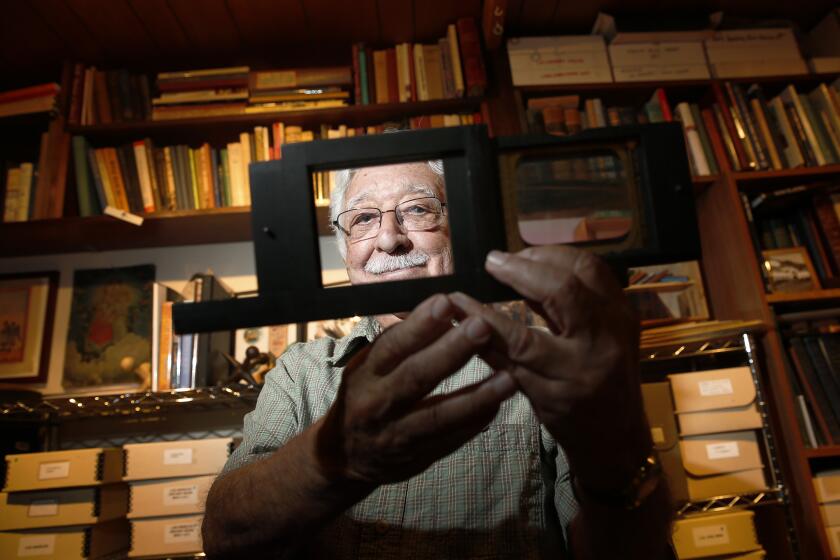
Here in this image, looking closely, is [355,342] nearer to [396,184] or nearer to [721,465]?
[396,184]

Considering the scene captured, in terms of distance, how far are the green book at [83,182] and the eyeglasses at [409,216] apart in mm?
1026

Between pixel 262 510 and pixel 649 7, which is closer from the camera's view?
pixel 262 510

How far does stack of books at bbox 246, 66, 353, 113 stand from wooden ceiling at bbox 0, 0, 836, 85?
208 millimetres

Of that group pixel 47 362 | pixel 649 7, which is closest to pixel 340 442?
pixel 47 362

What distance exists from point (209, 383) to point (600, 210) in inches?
50.1

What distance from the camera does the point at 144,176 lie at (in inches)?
64.0

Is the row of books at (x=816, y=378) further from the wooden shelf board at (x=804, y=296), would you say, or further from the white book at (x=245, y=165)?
the white book at (x=245, y=165)

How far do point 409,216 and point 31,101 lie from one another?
1.52m

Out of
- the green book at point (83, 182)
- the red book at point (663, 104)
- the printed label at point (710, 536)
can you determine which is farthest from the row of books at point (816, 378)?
the green book at point (83, 182)

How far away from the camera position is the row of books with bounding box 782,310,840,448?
1392 millimetres

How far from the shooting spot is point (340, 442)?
1.74 feet

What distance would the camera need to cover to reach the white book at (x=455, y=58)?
169 cm

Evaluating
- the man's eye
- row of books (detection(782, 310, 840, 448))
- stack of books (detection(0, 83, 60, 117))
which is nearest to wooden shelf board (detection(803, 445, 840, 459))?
row of books (detection(782, 310, 840, 448))

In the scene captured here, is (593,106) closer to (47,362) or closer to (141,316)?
(141,316)
